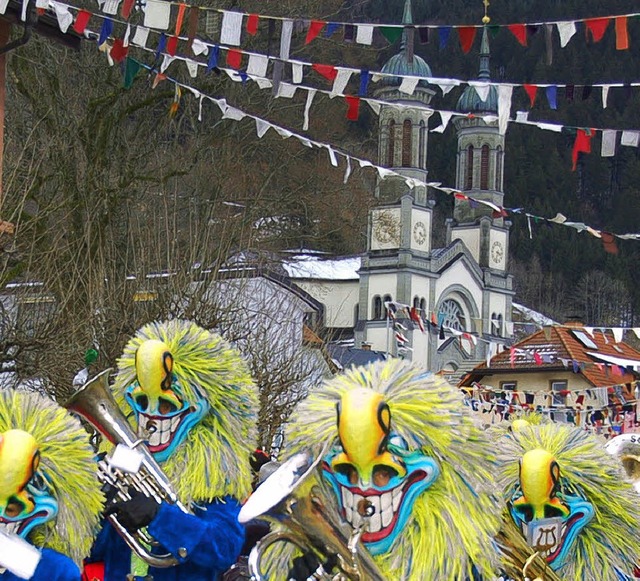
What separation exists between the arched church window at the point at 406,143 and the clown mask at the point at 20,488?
67110 millimetres

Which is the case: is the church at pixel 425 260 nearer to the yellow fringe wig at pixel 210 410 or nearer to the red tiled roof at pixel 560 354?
the red tiled roof at pixel 560 354

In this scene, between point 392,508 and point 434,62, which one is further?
point 434,62

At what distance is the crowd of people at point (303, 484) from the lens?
4.30 meters

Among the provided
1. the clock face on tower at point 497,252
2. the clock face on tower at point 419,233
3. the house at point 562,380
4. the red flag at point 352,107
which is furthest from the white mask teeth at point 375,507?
the clock face on tower at point 497,252

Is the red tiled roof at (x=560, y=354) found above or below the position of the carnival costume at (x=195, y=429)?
above

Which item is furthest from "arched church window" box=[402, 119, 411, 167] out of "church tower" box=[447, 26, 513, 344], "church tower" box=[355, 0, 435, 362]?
"church tower" box=[447, 26, 513, 344]

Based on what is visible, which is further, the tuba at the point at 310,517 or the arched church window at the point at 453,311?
the arched church window at the point at 453,311

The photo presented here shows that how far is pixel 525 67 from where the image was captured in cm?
9681

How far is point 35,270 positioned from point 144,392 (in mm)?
8181

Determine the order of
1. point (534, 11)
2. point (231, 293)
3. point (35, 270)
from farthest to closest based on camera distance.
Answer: point (534, 11), point (231, 293), point (35, 270)

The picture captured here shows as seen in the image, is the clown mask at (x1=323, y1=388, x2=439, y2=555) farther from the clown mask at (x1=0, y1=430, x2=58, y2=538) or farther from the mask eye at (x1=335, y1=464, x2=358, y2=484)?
the clown mask at (x1=0, y1=430, x2=58, y2=538)

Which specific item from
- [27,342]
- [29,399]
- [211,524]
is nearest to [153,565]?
[211,524]

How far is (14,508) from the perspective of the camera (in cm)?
450

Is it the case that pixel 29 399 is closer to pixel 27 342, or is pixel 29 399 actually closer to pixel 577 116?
pixel 27 342
